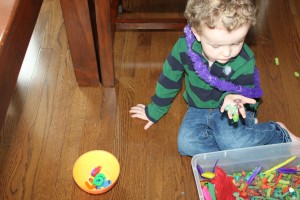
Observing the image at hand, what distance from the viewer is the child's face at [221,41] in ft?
2.74

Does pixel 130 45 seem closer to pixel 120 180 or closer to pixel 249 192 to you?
pixel 120 180

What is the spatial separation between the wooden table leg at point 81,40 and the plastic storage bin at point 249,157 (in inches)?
19.5

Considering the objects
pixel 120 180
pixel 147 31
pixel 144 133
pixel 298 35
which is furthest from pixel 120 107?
pixel 298 35

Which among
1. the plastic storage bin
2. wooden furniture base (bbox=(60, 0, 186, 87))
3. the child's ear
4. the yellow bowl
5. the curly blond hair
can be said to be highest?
the curly blond hair

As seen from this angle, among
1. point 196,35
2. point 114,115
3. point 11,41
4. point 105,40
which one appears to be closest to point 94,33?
point 105,40

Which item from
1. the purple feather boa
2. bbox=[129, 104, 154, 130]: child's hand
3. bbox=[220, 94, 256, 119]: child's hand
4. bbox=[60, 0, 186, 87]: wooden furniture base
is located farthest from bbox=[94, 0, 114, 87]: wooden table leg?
bbox=[220, 94, 256, 119]: child's hand

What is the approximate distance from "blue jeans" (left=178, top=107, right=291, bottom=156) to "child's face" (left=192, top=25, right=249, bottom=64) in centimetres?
26

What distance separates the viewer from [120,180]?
1.14 metres

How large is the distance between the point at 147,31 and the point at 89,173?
0.70 m

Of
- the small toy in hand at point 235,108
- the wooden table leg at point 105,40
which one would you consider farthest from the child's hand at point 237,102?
the wooden table leg at point 105,40

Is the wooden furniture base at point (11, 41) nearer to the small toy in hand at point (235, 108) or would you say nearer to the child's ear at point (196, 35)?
the child's ear at point (196, 35)

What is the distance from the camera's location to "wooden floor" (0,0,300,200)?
114 centimetres

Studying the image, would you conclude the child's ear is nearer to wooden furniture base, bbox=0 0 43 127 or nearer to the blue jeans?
the blue jeans

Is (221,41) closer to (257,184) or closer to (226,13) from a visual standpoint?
(226,13)
